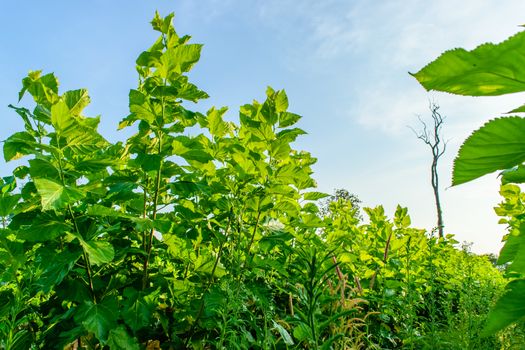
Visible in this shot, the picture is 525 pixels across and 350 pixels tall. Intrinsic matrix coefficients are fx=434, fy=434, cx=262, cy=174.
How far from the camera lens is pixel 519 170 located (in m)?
0.82

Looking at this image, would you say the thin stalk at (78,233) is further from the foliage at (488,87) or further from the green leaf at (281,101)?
the foliage at (488,87)

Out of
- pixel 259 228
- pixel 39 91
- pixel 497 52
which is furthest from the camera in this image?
pixel 259 228

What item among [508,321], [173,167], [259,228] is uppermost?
[173,167]

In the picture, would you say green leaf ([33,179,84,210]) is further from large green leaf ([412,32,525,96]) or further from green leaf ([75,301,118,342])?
large green leaf ([412,32,525,96])

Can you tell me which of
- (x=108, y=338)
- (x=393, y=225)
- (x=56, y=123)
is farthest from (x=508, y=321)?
(x=393, y=225)

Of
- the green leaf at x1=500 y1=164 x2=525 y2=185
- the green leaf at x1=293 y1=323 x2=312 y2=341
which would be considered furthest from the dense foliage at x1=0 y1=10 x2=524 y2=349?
the green leaf at x1=500 y1=164 x2=525 y2=185

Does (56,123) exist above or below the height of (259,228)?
above

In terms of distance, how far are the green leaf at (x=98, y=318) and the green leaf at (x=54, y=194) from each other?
539 millimetres

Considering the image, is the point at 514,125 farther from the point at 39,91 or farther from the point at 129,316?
the point at 39,91

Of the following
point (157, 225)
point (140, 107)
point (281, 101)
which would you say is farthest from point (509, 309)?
point (281, 101)

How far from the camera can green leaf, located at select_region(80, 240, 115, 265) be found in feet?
6.39

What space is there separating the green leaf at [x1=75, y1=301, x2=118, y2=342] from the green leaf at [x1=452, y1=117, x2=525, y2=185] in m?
1.79

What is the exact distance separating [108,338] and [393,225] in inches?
124

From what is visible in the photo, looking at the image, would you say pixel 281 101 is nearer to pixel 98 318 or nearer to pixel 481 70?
pixel 98 318
